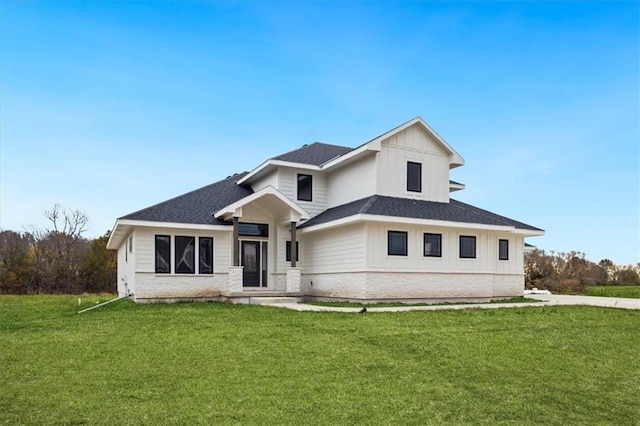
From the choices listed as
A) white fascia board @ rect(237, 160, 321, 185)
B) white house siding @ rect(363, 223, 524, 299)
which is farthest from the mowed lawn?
white fascia board @ rect(237, 160, 321, 185)

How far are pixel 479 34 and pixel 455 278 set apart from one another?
28.3 feet

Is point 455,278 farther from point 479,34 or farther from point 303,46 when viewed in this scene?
point 303,46

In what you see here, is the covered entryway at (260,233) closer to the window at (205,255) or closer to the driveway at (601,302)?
the window at (205,255)

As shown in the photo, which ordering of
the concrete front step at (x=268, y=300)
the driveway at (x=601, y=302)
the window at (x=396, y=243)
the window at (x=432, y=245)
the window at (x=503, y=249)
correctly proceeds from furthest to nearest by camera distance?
1. the window at (x=503, y=249)
2. the window at (x=432, y=245)
3. the concrete front step at (x=268, y=300)
4. the window at (x=396, y=243)
5. the driveway at (x=601, y=302)

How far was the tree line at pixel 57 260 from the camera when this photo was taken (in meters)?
38.2

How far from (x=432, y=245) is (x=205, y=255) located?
28.2 ft

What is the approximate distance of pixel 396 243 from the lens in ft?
59.0

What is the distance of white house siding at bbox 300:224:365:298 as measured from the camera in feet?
58.1

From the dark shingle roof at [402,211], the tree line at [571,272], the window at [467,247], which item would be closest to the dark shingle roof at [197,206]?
the dark shingle roof at [402,211]

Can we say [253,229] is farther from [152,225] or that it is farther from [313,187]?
[152,225]

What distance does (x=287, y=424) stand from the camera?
19.4 ft

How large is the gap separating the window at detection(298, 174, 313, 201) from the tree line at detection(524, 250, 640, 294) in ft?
69.6

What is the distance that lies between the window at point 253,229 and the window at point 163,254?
2834 millimetres

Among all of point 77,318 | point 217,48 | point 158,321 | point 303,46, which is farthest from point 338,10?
point 77,318
